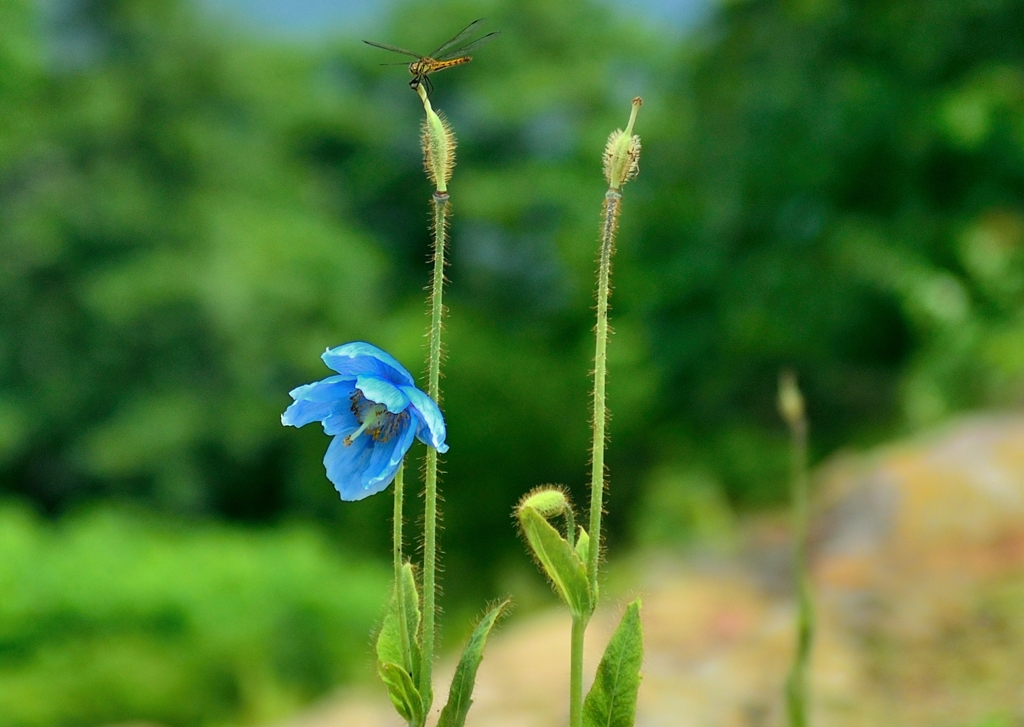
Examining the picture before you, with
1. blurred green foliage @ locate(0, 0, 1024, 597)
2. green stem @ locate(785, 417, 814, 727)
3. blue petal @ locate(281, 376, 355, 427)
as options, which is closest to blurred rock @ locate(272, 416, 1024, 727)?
green stem @ locate(785, 417, 814, 727)

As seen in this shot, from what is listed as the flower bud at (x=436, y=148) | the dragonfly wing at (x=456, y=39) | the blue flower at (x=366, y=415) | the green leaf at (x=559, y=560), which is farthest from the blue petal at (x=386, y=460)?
the dragonfly wing at (x=456, y=39)

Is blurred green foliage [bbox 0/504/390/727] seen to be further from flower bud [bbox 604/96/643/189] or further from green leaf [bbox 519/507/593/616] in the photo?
flower bud [bbox 604/96/643/189]

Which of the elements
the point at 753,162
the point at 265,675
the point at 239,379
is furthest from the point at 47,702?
the point at 239,379

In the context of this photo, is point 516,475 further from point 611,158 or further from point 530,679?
point 611,158

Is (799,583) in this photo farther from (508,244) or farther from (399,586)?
(508,244)

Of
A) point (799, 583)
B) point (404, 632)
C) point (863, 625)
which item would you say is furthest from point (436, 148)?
point (863, 625)

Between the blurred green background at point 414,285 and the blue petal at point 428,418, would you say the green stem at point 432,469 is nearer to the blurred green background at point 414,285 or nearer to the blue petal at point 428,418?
the blue petal at point 428,418
